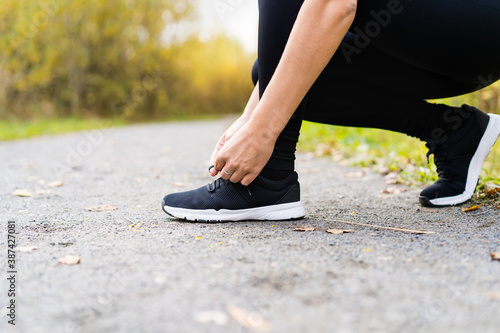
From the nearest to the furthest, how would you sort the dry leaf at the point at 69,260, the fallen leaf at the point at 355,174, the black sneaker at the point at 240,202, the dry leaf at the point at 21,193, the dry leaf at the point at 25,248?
the dry leaf at the point at 69,260
the dry leaf at the point at 25,248
the black sneaker at the point at 240,202
the dry leaf at the point at 21,193
the fallen leaf at the point at 355,174

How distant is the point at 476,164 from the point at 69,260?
147 centimetres

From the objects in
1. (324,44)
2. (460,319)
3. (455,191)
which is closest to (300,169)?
(455,191)

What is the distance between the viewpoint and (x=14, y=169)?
121 inches

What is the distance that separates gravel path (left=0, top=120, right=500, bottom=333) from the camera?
837 millimetres

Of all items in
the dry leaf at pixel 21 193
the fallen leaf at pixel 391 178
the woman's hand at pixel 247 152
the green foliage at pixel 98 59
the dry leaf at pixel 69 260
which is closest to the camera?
the dry leaf at pixel 69 260

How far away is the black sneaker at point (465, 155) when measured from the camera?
1687 mm

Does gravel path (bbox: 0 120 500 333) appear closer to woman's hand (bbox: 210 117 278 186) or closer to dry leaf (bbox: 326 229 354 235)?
dry leaf (bbox: 326 229 354 235)

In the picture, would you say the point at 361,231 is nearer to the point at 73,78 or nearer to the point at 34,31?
the point at 34,31

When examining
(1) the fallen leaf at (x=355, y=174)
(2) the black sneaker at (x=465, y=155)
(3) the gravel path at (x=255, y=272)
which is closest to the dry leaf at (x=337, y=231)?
(3) the gravel path at (x=255, y=272)

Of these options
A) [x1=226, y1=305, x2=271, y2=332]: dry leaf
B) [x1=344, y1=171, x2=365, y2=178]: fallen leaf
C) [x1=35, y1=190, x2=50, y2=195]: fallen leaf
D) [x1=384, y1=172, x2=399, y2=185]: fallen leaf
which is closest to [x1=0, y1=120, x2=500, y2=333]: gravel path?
[x1=226, y1=305, x2=271, y2=332]: dry leaf

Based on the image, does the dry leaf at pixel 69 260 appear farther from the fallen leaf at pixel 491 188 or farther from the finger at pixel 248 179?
the fallen leaf at pixel 491 188

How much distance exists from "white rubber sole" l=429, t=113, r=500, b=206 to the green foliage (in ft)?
28.0

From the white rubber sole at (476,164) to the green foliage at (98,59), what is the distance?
852 cm

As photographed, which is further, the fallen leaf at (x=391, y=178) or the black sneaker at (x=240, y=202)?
the fallen leaf at (x=391, y=178)
